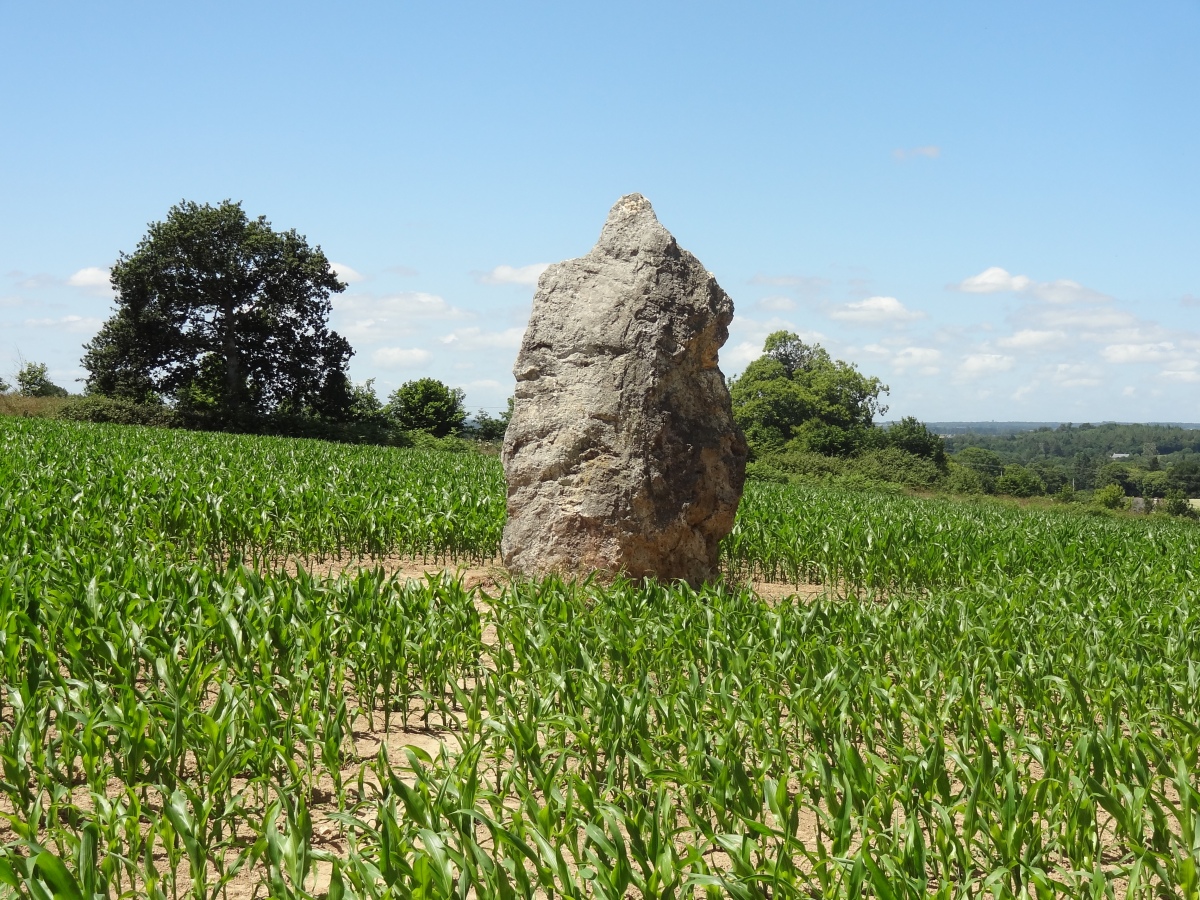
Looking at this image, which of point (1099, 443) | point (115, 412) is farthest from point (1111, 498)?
point (1099, 443)

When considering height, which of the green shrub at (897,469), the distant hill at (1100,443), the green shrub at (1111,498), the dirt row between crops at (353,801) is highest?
the distant hill at (1100,443)

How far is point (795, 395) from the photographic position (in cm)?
6047

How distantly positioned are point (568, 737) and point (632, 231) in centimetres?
526

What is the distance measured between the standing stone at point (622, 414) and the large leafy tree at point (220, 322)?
33.6m

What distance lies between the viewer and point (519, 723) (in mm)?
4273

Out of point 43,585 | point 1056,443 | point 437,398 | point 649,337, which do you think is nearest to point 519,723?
point 43,585

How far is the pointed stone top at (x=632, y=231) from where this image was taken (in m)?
8.62

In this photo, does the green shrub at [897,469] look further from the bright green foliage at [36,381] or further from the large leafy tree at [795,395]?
the bright green foliage at [36,381]

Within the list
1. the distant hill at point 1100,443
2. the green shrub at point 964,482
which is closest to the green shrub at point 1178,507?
the green shrub at point 964,482

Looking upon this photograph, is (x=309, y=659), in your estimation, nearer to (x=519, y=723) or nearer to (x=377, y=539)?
(x=519, y=723)

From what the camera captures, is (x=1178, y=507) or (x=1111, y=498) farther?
(x=1178, y=507)

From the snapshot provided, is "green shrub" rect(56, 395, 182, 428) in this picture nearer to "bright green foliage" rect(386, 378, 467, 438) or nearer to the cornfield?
"bright green foliage" rect(386, 378, 467, 438)

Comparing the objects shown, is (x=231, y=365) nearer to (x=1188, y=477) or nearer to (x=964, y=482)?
(x=964, y=482)

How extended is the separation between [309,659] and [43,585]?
82.8 inches
